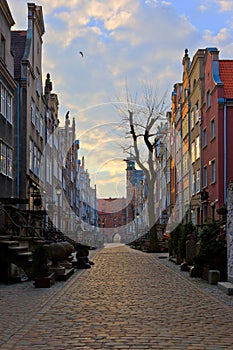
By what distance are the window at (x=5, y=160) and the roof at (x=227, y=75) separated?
13.7m

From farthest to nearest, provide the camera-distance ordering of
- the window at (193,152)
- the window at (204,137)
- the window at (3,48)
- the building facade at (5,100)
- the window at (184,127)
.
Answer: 1. the window at (184,127)
2. the window at (193,152)
3. the window at (204,137)
4. the window at (3,48)
5. the building facade at (5,100)

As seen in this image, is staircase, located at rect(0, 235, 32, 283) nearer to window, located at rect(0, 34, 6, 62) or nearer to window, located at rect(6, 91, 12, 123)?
window, located at rect(6, 91, 12, 123)

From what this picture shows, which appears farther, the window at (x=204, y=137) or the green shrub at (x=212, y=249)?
the window at (x=204, y=137)

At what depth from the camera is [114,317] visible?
9.58 metres

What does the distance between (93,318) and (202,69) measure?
32.7 metres

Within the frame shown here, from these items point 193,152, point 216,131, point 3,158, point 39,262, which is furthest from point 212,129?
point 39,262

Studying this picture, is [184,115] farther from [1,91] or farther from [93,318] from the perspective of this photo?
[93,318]

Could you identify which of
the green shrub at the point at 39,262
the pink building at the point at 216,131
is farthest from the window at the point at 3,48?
the green shrub at the point at 39,262

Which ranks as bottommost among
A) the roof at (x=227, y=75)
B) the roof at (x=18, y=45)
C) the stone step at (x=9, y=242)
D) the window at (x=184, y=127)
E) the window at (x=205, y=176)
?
the stone step at (x=9, y=242)

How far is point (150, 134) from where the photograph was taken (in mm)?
41281

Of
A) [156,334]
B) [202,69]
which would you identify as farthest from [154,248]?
[156,334]

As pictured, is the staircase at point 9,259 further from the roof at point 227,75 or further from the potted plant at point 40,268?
the roof at point 227,75

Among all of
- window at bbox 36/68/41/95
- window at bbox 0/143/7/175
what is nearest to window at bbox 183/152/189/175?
window at bbox 36/68/41/95

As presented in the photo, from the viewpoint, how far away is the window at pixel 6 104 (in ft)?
84.5
